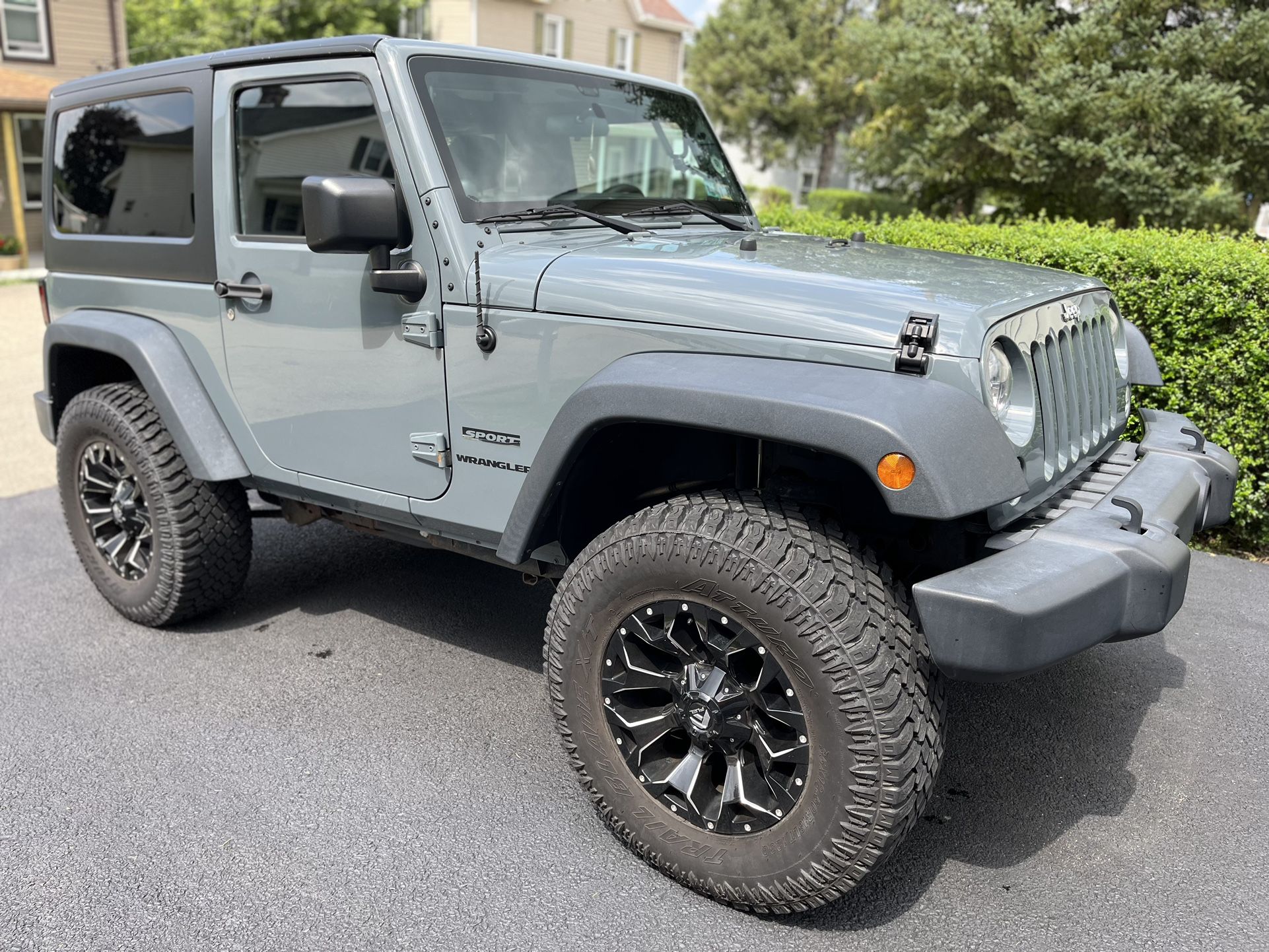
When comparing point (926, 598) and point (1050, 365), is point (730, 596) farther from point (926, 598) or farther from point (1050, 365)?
point (1050, 365)

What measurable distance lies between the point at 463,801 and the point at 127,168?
8.94ft

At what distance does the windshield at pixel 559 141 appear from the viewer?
297 centimetres

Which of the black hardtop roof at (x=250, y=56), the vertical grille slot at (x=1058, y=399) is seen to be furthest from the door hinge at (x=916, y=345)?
the black hardtop roof at (x=250, y=56)

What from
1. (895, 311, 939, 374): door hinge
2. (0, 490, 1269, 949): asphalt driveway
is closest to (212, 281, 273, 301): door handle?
(0, 490, 1269, 949): asphalt driveway

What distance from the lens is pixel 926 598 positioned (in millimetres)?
2113

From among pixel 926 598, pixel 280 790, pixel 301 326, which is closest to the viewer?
pixel 926 598

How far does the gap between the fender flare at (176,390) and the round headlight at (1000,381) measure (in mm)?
2547

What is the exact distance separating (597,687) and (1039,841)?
129cm

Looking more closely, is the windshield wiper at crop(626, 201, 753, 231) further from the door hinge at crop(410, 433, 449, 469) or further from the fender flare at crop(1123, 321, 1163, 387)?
the fender flare at crop(1123, 321, 1163, 387)

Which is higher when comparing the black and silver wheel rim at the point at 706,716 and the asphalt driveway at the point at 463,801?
the black and silver wheel rim at the point at 706,716

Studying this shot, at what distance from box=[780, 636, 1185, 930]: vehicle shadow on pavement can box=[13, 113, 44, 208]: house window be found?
793 inches

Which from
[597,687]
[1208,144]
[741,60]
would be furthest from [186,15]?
[597,687]

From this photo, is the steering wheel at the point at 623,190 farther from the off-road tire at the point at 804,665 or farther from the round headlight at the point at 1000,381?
the round headlight at the point at 1000,381

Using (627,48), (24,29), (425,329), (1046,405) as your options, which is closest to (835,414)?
(1046,405)
